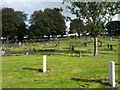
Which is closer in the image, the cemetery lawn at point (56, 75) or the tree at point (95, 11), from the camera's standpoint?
the cemetery lawn at point (56, 75)

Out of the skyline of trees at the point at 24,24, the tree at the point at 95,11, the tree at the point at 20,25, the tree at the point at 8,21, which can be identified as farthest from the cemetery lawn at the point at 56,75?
the tree at the point at 20,25

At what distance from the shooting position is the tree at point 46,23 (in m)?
52.0

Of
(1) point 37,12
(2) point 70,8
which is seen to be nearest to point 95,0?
(2) point 70,8

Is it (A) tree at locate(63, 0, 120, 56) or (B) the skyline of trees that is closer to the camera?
(A) tree at locate(63, 0, 120, 56)

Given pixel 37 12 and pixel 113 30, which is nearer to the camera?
pixel 37 12

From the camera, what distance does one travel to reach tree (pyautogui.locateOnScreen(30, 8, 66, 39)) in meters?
52.0

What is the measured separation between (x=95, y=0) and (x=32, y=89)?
16610mm

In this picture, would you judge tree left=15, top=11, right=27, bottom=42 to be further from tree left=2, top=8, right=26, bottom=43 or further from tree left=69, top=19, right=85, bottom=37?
tree left=69, top=19, right=85, bottom=37

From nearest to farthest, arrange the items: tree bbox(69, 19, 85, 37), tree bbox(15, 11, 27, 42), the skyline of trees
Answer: the skyline of trees
tree bbox(15, 11, 27, 42)
tree bbox(69, 19, 85, 37)

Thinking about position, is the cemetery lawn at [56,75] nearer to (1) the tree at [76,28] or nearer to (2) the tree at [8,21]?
(2) the tree at [8,21]

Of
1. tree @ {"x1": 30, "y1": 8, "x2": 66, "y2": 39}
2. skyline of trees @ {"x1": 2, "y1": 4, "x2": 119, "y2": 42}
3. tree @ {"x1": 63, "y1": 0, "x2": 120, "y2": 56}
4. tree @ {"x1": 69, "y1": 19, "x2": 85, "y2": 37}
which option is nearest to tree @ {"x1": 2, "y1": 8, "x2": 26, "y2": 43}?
skyline of trees @ {"x1": 2, "y1": 4, "x2": 119, "y2": 42}

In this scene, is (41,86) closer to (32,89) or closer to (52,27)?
(32,89)

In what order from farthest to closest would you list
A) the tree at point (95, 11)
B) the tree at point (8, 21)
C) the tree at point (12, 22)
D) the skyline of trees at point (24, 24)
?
1. the skyline of trees at point (24, 24)
2. the tree at point (12, 22)
3. the tree at point (8, 21)
4. the tree at point (95, 11)

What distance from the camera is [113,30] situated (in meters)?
76.5
